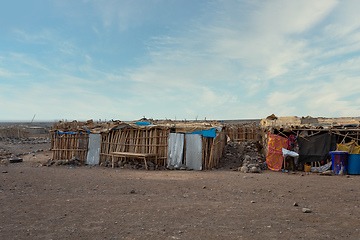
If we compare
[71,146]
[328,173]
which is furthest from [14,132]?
[328,173]

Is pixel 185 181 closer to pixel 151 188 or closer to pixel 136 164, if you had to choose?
pixel 151 188

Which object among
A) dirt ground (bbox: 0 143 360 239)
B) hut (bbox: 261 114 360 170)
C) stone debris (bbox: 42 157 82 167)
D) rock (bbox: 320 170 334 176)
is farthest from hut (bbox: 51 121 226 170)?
rock (bbox: 320 170 334 176)

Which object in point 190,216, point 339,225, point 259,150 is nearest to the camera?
point 339,225

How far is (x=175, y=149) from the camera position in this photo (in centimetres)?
1436

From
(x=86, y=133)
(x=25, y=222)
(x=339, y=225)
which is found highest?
(x=86, y=133)

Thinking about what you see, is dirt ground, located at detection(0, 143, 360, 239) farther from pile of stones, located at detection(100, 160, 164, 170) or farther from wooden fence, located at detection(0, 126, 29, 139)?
wooden fence, located at detection(0, 126, 29, 139)

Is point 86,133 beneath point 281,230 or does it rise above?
above

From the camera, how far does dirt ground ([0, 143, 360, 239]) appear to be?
5.23 m

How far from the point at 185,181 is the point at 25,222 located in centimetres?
582

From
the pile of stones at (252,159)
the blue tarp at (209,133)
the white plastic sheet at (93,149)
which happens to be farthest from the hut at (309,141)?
the white plastic sheet at (93,149)

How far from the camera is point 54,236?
16.5 ft

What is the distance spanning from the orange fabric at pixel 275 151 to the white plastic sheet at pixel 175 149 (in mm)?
4553

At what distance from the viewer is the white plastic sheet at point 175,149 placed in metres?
14.3

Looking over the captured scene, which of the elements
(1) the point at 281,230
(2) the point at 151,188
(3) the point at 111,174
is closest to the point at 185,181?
(2) the point at 151,188
